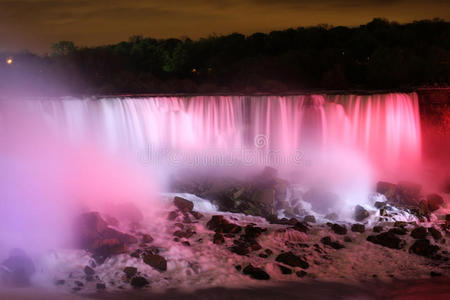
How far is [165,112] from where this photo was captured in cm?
1692

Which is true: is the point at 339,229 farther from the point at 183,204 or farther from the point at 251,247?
the point at 183,204

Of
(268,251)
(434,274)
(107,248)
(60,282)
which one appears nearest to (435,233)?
(434,274)

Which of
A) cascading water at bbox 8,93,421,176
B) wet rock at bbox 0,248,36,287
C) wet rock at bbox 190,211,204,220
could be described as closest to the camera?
wet rock at bbox 0,248,36,287

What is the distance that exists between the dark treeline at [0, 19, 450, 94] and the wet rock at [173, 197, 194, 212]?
14.5m

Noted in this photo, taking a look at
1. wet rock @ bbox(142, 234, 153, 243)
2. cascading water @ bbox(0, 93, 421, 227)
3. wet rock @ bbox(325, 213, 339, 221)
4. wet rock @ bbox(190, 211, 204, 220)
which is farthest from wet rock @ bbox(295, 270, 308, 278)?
cascading water @ bbox(0, 93, 421, 227)

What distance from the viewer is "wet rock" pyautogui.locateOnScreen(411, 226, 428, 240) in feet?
36.7

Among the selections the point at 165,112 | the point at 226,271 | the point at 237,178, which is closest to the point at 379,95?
the point at 237,178

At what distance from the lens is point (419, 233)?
11.3 metres

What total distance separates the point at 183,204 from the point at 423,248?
561cm

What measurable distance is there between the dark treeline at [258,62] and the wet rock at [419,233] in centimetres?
1707

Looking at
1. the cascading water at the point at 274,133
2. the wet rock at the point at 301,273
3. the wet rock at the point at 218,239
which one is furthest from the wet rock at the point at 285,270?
the cascading water at the point at 274,133

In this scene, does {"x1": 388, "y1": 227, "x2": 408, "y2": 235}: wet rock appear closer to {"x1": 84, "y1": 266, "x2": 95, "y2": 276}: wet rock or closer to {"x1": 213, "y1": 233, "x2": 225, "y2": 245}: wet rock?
{"x1": 213, "y1": 233, "x2": 225, "y2": 245}: wet rock

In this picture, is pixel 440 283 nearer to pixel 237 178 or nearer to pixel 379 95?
pixel 237 178

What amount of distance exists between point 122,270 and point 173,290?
44.8 inches
